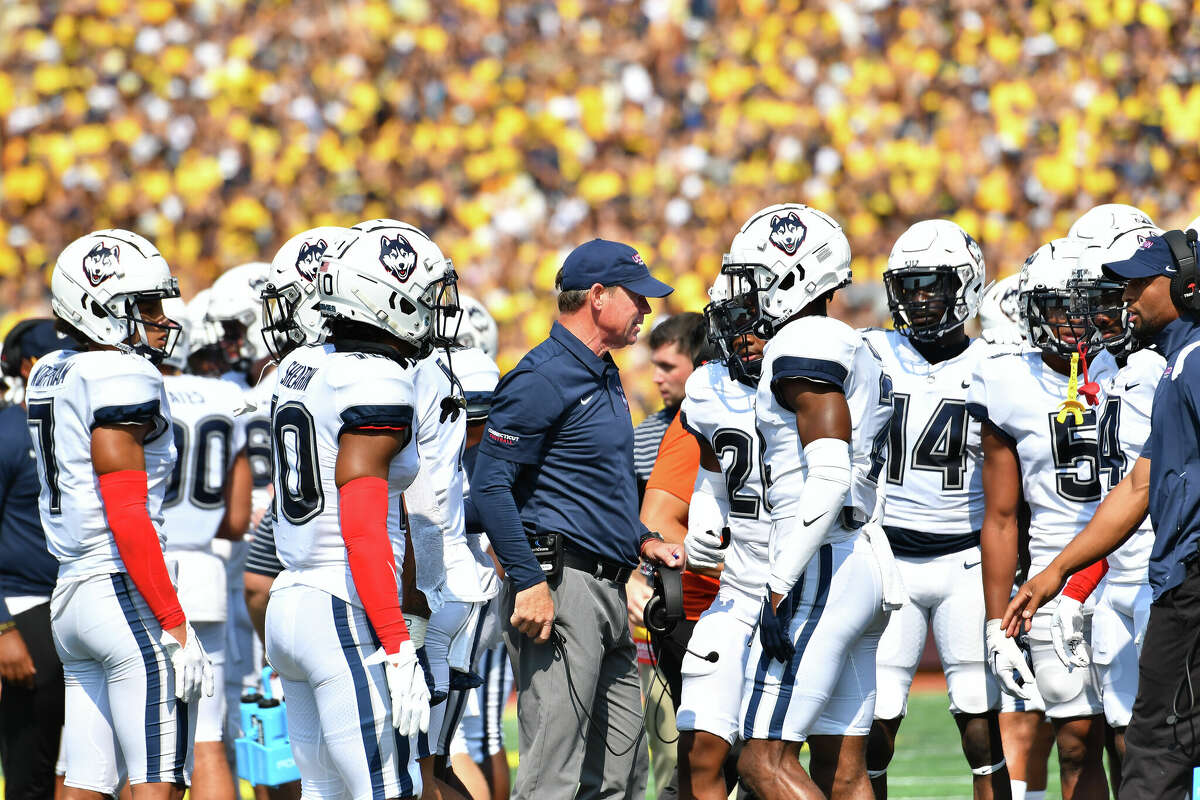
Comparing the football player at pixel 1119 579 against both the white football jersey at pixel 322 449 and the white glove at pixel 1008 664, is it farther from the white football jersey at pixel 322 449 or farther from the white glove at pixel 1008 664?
the white football jersey at pixel 322 449

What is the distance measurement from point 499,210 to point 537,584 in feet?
35.1

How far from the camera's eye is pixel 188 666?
4266 millimetres

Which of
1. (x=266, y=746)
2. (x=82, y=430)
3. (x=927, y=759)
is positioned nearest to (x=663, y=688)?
(x=266, y=746)

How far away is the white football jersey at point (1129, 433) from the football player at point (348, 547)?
2.41m

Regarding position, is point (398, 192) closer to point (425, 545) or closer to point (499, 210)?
point (499, 210)

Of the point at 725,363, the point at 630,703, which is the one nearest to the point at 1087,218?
the point at 725,363

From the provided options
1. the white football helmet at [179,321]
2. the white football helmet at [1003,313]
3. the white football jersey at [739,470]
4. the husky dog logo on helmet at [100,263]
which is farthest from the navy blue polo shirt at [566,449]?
the white football helmet at [1003,313]

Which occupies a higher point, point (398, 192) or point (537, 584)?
point (398, 192)

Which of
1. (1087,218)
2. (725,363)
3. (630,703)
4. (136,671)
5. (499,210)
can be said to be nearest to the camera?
(136,671)

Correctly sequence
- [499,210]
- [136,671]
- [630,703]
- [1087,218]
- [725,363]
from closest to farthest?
→ [136,671]
[630,703]
[725,363]
[1087,218]
[499,210]

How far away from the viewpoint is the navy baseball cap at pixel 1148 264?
170 inches

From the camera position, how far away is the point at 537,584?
431cm

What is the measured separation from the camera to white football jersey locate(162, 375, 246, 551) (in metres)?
5.94

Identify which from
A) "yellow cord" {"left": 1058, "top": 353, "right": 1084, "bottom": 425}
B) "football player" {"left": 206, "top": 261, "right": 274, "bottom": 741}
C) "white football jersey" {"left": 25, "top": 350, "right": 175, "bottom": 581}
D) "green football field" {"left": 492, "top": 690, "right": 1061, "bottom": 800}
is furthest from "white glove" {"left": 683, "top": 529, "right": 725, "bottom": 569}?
A: "green football field" {"left": 492, "top": 690, "right": 1061, "bottom": 800}
